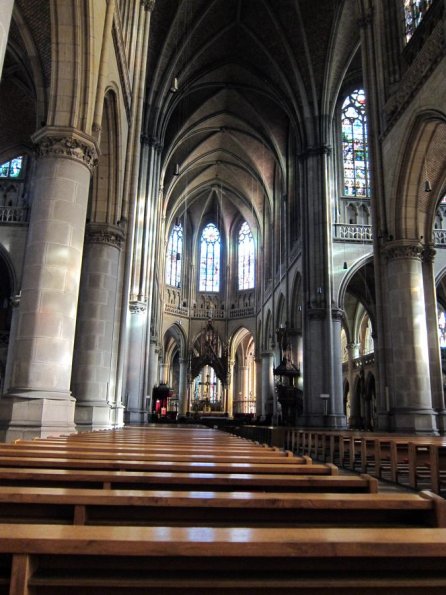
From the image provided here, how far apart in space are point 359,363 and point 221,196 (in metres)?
19.9

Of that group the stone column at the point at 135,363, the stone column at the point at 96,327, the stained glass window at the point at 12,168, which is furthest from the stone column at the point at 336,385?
the stained glass window at the point at 12,168

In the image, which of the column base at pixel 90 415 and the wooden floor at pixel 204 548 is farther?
the column base at pixel 90 415

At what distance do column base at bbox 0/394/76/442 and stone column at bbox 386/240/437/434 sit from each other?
8.96 m

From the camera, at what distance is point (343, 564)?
4.39 ft

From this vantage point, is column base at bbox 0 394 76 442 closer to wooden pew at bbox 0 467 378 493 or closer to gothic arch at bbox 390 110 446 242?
wooden pew at bbox 0 467 378 493

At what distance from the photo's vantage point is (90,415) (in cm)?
1125

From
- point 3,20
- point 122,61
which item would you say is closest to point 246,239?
point 122,61

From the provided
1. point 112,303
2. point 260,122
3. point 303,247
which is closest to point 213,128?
point 260,122

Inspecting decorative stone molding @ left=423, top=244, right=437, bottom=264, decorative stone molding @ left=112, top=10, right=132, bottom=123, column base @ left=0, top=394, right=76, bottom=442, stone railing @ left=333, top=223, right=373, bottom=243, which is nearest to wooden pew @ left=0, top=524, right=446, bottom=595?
column base @ left=0, top=394, right=76, bottom=442

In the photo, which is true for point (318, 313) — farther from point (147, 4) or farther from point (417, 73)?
point (147, 4)

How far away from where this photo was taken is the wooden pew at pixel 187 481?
91.0 inches

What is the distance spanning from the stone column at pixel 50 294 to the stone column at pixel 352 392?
81.4 feet

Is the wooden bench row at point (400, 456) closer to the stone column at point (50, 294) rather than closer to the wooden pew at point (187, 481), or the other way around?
the wooden pew at point (187, 481)

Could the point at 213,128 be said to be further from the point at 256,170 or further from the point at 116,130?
the point at 116,130
